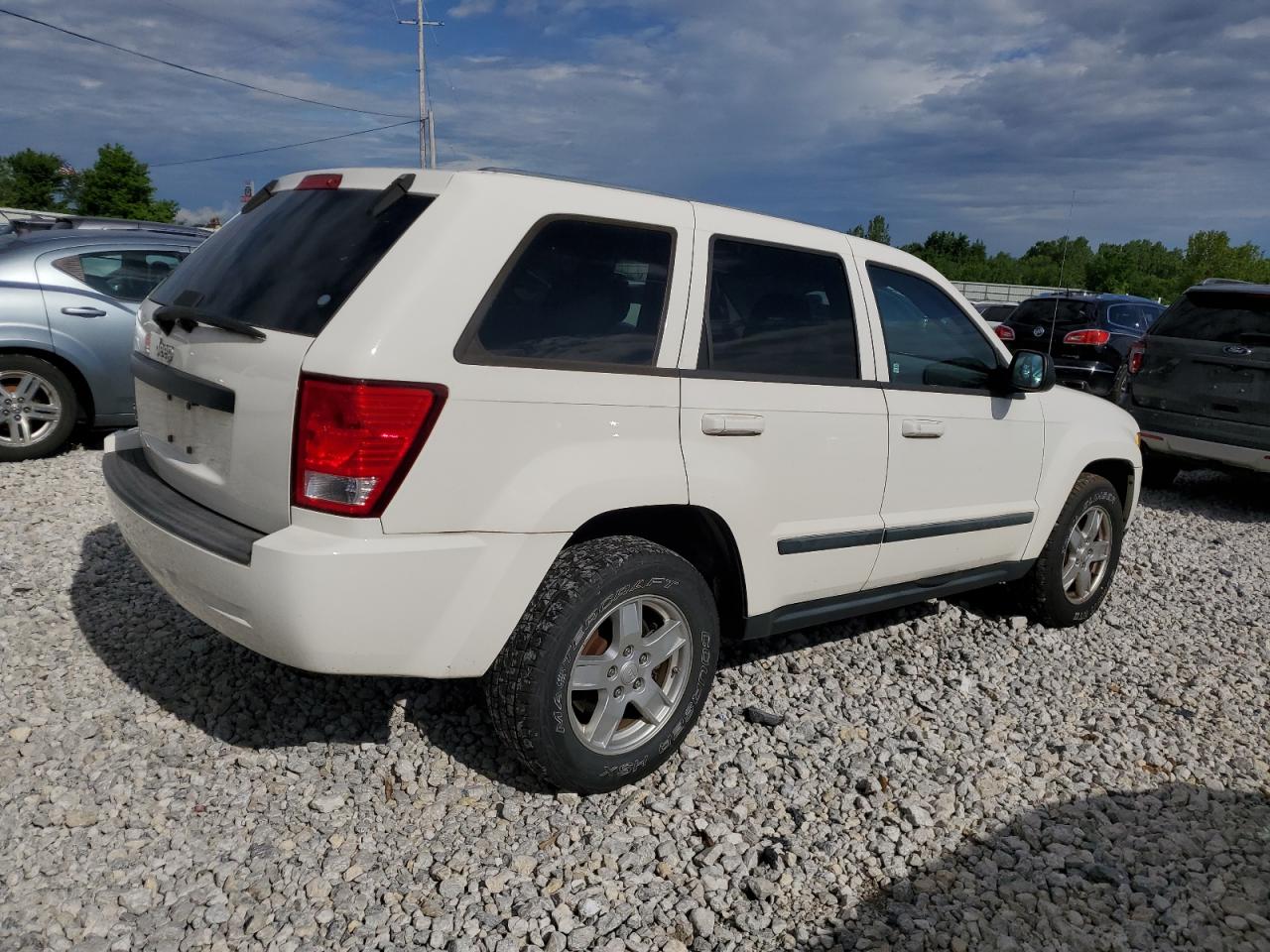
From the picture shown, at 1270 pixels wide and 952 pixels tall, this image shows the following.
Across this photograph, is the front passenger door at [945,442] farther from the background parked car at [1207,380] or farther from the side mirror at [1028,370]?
the background parked car at [1207,380]

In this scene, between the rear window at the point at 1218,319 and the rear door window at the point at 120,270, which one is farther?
the rear window at the point at 1218,319

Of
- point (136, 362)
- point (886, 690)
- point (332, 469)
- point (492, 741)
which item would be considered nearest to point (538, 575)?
point (332, 469)

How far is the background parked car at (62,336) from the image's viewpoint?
6.63m

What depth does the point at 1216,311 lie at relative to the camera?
25.4 ft

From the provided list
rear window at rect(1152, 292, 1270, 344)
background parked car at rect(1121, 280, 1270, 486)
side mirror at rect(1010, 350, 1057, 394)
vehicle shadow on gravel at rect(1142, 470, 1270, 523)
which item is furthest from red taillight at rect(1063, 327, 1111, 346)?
side mirror at rect(1010, 350, 1057, 394)

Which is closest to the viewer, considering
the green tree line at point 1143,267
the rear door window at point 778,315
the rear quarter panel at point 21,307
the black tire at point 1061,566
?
the rear door window at point 778,315

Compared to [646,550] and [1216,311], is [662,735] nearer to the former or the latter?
[646,550]

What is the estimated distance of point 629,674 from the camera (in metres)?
3.12

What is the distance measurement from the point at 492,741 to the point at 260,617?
45.8 inches

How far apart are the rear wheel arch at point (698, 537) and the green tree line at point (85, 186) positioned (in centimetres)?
7594

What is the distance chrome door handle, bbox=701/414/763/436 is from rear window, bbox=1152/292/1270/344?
6.00 metres

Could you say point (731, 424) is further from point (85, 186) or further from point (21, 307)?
point (85, 186)

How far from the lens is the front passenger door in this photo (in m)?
3.83

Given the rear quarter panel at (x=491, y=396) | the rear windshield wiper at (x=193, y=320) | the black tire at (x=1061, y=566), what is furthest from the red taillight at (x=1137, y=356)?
the rear windshield wiper at (x=193, y=320)
